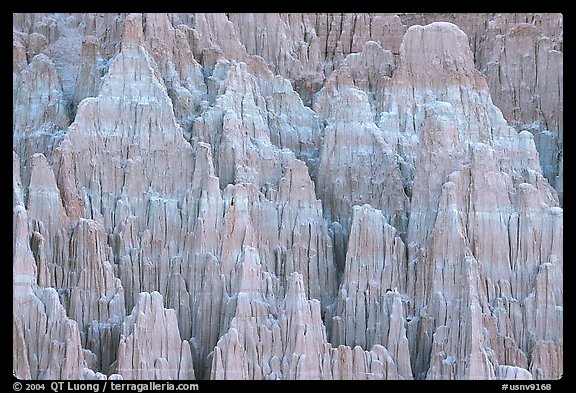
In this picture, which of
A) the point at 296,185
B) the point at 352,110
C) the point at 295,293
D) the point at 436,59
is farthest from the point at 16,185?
the point at 436,59

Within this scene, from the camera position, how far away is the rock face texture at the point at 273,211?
47156mm

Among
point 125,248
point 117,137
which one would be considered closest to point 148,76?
point 117,137

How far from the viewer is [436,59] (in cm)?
5303

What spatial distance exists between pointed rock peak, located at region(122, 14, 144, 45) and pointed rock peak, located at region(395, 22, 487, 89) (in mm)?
7813

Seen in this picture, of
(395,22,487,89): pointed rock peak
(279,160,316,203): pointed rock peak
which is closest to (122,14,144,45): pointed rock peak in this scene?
(279,160,316,203): pointed rock peak

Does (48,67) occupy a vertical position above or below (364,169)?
above

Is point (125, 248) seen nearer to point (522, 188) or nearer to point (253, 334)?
point (253, 334)

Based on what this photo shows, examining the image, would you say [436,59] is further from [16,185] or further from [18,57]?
[16,185]

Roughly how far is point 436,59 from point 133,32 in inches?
358

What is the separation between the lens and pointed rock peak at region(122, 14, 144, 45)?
51.8m

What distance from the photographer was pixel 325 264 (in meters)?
50.0

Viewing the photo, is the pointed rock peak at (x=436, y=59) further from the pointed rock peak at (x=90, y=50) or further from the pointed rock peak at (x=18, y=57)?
the pointed rock peak at (x=18, y=57)

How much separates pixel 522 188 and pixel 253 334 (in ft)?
29.6

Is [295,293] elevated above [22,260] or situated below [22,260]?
below
